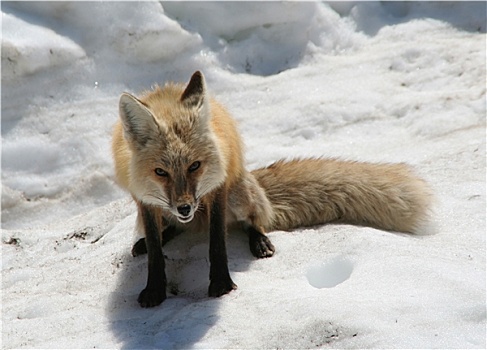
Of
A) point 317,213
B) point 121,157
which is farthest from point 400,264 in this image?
point 121,157

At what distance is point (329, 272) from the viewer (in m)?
3.97

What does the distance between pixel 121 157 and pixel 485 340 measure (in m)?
2.32

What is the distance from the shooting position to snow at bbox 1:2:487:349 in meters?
3.42

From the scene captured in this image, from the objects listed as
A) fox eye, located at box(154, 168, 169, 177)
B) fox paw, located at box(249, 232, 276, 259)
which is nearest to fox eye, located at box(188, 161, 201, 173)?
fox eye, located at box(154, 168, 169, 177)

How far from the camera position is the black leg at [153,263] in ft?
12.5

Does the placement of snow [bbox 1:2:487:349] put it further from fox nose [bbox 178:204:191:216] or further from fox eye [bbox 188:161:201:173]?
fox eye [bbox 188:161:201:173]

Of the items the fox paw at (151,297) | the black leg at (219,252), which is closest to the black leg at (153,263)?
the fox paw at (151,297)

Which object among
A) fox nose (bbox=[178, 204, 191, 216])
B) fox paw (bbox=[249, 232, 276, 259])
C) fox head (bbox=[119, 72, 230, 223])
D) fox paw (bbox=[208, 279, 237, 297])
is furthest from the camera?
fox paw (bbox=[249, 232, 276, 259])

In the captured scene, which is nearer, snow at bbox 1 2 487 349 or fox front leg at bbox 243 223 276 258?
snow at bbox 1 2 487 349

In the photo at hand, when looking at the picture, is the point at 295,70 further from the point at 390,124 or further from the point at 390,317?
the point at 390,317

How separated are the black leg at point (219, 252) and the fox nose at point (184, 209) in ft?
1.75

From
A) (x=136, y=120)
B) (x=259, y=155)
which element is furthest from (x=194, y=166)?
(x=259, y=155)

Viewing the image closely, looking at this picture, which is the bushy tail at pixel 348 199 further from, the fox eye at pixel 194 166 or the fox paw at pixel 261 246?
the fox eye at pixel 194 166

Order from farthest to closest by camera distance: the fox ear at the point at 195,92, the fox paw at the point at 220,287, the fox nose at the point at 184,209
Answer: the fox ear at the point at 195,92 < the fox paw at the point at 220,287 < the fox nose at the point at 184,209
